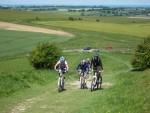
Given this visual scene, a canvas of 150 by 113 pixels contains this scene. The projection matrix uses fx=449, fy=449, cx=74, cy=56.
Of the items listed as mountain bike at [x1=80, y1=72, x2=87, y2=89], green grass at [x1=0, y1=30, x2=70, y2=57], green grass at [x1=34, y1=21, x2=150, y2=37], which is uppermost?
mountain bike at [x1=80, y1=72, x2=87, y2=89]

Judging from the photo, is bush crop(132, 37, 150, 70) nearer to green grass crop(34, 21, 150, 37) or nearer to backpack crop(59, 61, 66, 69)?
backpack crop(59, 61, 66, 69)

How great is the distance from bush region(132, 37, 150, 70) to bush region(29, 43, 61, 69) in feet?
26.1

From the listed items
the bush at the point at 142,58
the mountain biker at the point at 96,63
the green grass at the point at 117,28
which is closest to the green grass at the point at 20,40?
the green grass at the point at 117,28

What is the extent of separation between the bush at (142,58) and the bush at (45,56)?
7947mm

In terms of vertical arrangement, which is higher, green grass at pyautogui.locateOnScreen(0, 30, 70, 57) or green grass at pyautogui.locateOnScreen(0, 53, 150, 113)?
green grass at pyautogui.locateOnScreen(0, 53, 150, 113)

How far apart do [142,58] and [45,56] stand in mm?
9648

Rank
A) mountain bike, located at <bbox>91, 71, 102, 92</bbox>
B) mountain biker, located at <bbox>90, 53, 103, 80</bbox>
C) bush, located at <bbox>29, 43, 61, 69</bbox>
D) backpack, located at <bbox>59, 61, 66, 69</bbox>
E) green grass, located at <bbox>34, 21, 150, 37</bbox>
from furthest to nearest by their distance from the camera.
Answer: green grass, located at <bbox>34, 21, 150, 37</bbox>, bush, located at <bbox>29, 43, 61, 69</bbox>, backpack, located at <bbox>59, 61, 66, 69</bbox>, mountain bike, located at <bbox>91, 71, 102, 92</bbox>, mountain biker, located at <bbox>90, 53, 103, 80</bbox>

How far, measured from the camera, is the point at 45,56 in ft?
135

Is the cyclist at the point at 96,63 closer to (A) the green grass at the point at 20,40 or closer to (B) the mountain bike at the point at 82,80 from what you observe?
(B) the mountain bike at the point at 82,80

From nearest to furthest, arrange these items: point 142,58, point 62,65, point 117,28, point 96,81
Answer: point 96,81 < point 62,65 < point 142,58 < point 117,28

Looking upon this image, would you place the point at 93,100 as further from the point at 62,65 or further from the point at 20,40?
the point at 20,40

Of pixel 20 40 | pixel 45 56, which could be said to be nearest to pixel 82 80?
pixel 45 56

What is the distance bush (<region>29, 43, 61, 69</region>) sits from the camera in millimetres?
40562

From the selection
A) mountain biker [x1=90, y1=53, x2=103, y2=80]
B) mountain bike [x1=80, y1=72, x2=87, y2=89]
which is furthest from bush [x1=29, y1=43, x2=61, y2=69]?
mountain biker [x1=90, y1=53, x2=103, y2=80]
